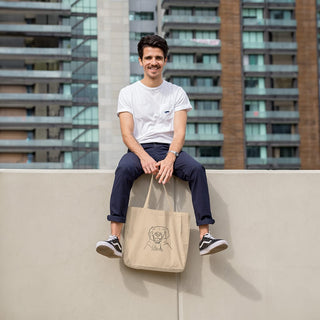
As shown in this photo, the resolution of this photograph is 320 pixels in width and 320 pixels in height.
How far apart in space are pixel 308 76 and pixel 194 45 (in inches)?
375

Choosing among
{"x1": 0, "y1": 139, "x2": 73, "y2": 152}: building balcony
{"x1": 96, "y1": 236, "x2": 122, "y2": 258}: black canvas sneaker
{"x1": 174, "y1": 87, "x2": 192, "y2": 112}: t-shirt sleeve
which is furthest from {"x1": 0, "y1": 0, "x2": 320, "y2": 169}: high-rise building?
{"x1": 96, "y1": 236, "x2": 122, "y2": 258}: black canvas sneaker

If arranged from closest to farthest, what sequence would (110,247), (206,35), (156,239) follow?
1. (110,247)
2. (156,239)
3. (206,35)

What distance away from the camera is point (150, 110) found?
118 inches

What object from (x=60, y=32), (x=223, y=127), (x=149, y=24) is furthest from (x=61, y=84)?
(x=223, y=127)

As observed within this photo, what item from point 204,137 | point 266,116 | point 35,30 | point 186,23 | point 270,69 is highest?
point 186,23

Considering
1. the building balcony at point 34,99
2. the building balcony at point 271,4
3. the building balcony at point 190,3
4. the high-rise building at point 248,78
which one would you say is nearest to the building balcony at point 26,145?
the building balcony at point 34,99

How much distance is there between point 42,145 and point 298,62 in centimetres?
2075

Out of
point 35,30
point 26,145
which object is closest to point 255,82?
point 35,30

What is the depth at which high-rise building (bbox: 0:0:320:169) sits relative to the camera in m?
37.0

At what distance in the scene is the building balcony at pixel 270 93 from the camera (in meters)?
38.6

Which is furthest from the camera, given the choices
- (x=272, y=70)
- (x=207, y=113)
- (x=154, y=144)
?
(x=272, y=70)

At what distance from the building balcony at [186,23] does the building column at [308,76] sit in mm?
7574

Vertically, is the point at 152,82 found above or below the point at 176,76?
below

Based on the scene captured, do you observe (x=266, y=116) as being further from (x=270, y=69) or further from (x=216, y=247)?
(x=216, y=247)
